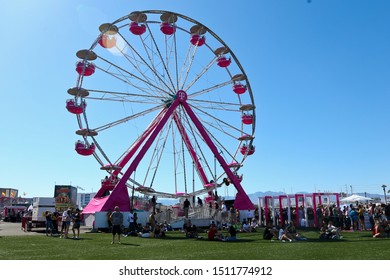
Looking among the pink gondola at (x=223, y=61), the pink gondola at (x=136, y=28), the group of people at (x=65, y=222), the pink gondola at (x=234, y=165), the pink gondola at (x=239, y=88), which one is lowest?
the group of people at (x=65, y=222)

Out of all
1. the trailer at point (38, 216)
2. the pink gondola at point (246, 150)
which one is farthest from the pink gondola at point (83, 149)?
the pink gondola at point (246, 150)

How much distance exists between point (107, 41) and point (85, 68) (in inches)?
97.8

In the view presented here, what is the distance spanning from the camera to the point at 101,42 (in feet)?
86.2

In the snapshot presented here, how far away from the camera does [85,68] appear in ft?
83.8

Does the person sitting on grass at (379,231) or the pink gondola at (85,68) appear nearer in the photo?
the person sitting on grass at (379,231)

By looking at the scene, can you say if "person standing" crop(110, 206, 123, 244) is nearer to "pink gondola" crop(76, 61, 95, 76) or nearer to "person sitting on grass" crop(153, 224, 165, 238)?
"person sitting on grass" crop(153, 224, 165, 238)

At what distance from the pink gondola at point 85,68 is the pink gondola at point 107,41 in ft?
5.31

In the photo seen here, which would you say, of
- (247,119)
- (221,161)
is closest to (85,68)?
(221,161)

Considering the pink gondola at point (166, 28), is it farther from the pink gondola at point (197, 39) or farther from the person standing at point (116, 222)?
the person standing at point (116, 222)

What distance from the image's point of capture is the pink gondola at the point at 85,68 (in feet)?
83.1
